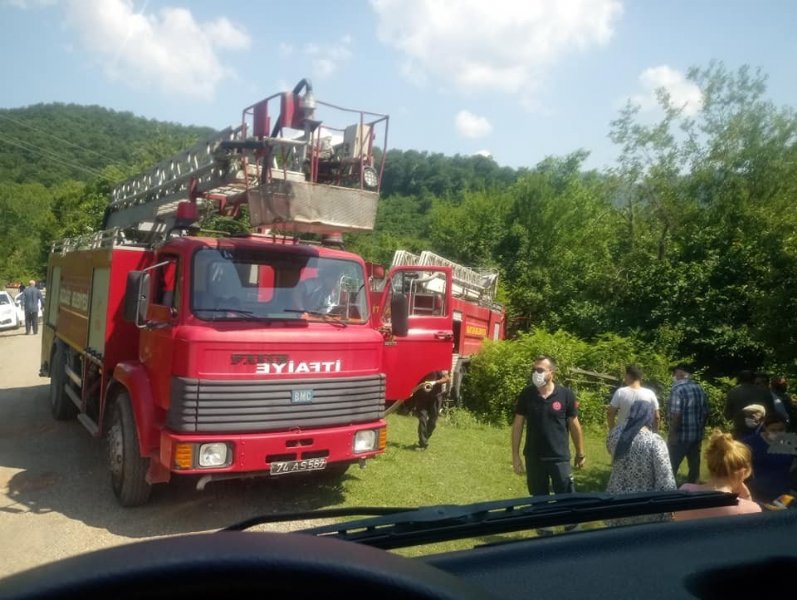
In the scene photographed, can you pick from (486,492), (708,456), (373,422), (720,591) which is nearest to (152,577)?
(720,591)

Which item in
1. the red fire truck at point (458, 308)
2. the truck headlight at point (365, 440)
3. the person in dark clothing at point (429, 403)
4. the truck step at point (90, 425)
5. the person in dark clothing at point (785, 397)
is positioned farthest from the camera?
the red fire truck at point (458, 308)

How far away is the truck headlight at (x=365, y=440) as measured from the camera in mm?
6328

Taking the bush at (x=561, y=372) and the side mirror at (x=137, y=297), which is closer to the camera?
the side mirror at (x=137, y=297)

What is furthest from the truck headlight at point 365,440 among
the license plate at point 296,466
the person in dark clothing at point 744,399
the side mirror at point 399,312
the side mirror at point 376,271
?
the person in dark clothing at point 744,399

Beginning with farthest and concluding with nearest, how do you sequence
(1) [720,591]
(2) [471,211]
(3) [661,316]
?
(2) [471,211] < (3) [661,316] < (1) [720,591]

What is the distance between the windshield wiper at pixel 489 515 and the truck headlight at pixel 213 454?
3.43m

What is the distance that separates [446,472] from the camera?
806 centimetres

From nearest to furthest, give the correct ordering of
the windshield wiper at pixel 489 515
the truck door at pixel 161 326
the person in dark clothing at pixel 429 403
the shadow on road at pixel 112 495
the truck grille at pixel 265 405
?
the windshield wiper at pixel 489 515
the truck grille at pixel 265 405
the truck door at pixel 161 326
the shadow on road at pixel 112 495
the person in dark clothing at pixel 429 403

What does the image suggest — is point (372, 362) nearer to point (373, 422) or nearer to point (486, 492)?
point (373, 422)

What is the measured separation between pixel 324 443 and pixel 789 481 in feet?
13.3

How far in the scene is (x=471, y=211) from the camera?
37844 mm

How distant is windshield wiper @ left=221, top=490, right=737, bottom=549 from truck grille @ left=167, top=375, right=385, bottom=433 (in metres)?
3.42

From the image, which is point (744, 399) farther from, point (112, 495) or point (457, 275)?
point (112, 495)

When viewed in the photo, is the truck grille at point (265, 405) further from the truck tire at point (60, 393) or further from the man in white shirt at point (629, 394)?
the truck tire at point (60, 393)
